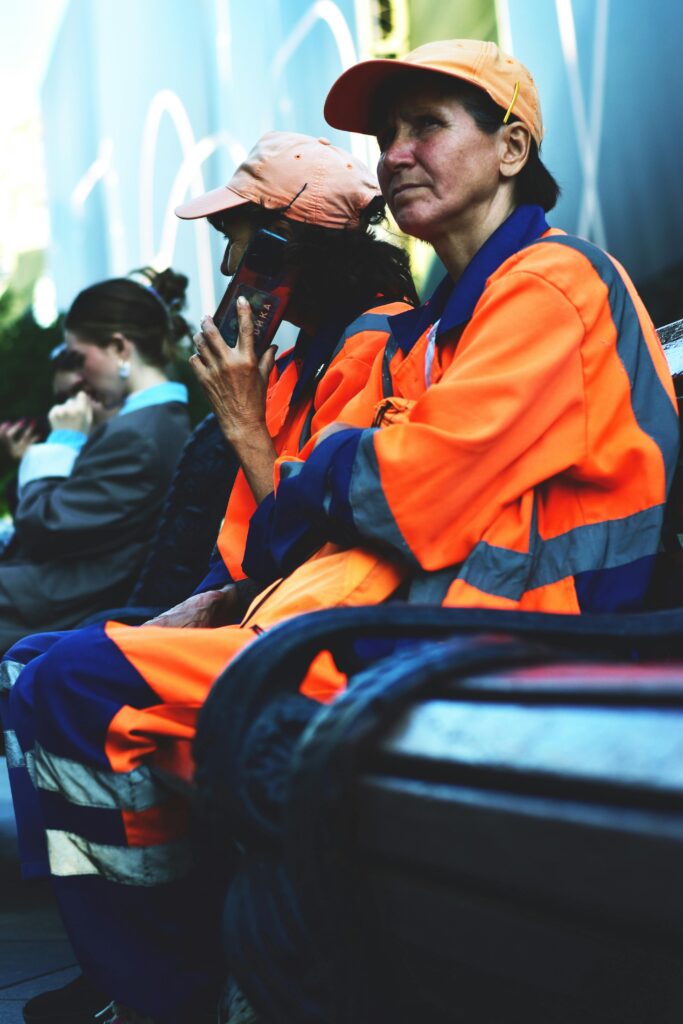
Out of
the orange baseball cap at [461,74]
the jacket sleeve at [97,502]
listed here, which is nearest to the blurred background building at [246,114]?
the orange baseball cap at [461,74]

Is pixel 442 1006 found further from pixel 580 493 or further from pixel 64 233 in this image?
pixel 64 233

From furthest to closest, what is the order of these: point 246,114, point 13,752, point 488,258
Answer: point 246,114
point 13,752
point 488,258

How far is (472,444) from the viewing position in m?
1.43

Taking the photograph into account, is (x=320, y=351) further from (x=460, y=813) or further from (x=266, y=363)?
(x=460, y=813)

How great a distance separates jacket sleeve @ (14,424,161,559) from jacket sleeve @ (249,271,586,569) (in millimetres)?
1857

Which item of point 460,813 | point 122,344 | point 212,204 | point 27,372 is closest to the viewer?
point 460,813

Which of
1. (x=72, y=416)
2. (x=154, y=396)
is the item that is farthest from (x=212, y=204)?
(x=72, y=416)

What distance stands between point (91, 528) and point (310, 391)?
1.21m

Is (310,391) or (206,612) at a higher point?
(310,391)

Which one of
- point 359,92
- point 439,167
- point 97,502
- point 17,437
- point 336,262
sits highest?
point 359,92

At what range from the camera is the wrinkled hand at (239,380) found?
2.17 meters

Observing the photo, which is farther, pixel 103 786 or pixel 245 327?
pixel 245 327

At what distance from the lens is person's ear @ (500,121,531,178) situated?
6.16 feet

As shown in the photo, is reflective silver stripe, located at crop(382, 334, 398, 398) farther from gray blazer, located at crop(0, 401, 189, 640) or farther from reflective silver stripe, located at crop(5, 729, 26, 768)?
gray blazer, located at crop(0, 401, 189, 640)
